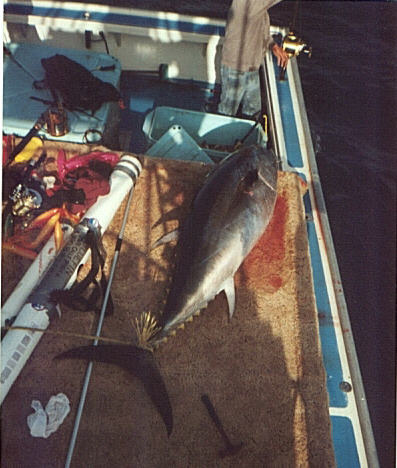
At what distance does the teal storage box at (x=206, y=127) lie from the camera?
4.95m

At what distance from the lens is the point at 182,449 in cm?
229

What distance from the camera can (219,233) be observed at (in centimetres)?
300

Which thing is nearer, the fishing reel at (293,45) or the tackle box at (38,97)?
the tackle box at (38,97)

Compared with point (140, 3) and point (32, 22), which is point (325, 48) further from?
point (32, 22)

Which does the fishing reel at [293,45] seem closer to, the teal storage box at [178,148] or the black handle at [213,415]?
the teal storage box at [178,148]

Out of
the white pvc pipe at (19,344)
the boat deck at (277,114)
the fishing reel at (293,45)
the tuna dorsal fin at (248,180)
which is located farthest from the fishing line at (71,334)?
the fishing reel at (293,45)

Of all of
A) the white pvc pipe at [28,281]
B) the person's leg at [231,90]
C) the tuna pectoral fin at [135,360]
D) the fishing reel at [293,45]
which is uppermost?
the fishing reel at [293,45]

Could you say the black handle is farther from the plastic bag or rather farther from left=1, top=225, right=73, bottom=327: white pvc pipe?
left=1, top=225, right=73, bottom=327: white pvc pipe

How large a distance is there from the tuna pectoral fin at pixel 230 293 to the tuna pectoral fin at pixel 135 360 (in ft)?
2.24

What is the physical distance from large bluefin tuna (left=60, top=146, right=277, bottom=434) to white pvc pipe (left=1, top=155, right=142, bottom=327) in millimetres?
516

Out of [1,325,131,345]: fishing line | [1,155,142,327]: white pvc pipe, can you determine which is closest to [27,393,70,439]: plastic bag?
[1,325,131,345]: fishing line

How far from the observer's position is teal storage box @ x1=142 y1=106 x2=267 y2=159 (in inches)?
195

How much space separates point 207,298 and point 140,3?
13.9 meters

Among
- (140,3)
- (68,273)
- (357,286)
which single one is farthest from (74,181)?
(140,3)
